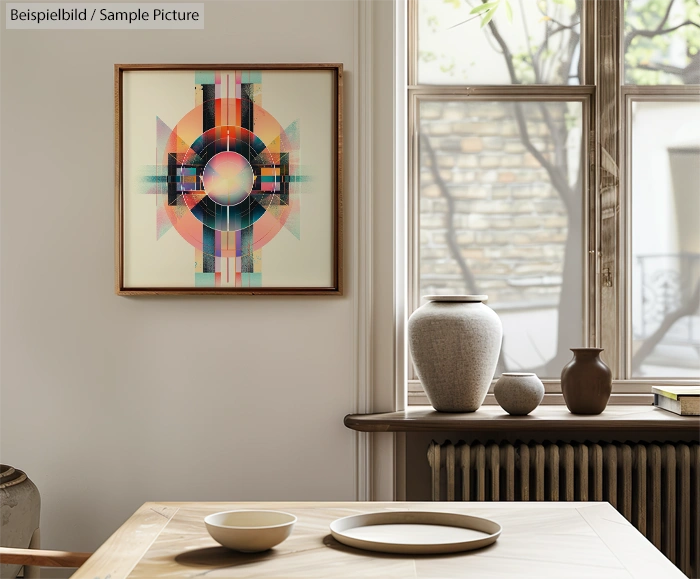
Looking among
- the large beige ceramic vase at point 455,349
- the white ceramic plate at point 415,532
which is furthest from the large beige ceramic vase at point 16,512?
the large beige ceramic vase at point 455,349

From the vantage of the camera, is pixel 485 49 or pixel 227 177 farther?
pixel 485 49

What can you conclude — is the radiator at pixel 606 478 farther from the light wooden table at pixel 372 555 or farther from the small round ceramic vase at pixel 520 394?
the light wooden table at pixel 372 555

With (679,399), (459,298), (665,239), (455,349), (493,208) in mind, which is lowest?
(679,399)

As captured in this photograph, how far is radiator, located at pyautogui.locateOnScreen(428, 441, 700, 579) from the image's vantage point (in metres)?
2.33

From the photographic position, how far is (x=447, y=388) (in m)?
2.37

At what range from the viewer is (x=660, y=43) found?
2713 millimetres

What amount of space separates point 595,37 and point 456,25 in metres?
0.48

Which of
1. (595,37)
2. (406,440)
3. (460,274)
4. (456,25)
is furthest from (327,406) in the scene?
(595,37)

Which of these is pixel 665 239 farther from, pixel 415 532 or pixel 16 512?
pixel 16 512

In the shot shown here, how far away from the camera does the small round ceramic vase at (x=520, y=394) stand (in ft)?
7.72

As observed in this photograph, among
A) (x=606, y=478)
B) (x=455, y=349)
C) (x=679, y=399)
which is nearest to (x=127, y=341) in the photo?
(x=455, y=349)

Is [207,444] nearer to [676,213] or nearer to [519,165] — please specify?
[519,165]

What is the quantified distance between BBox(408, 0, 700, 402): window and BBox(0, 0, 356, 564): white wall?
1.39ft

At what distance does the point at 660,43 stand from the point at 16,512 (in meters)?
2.52
